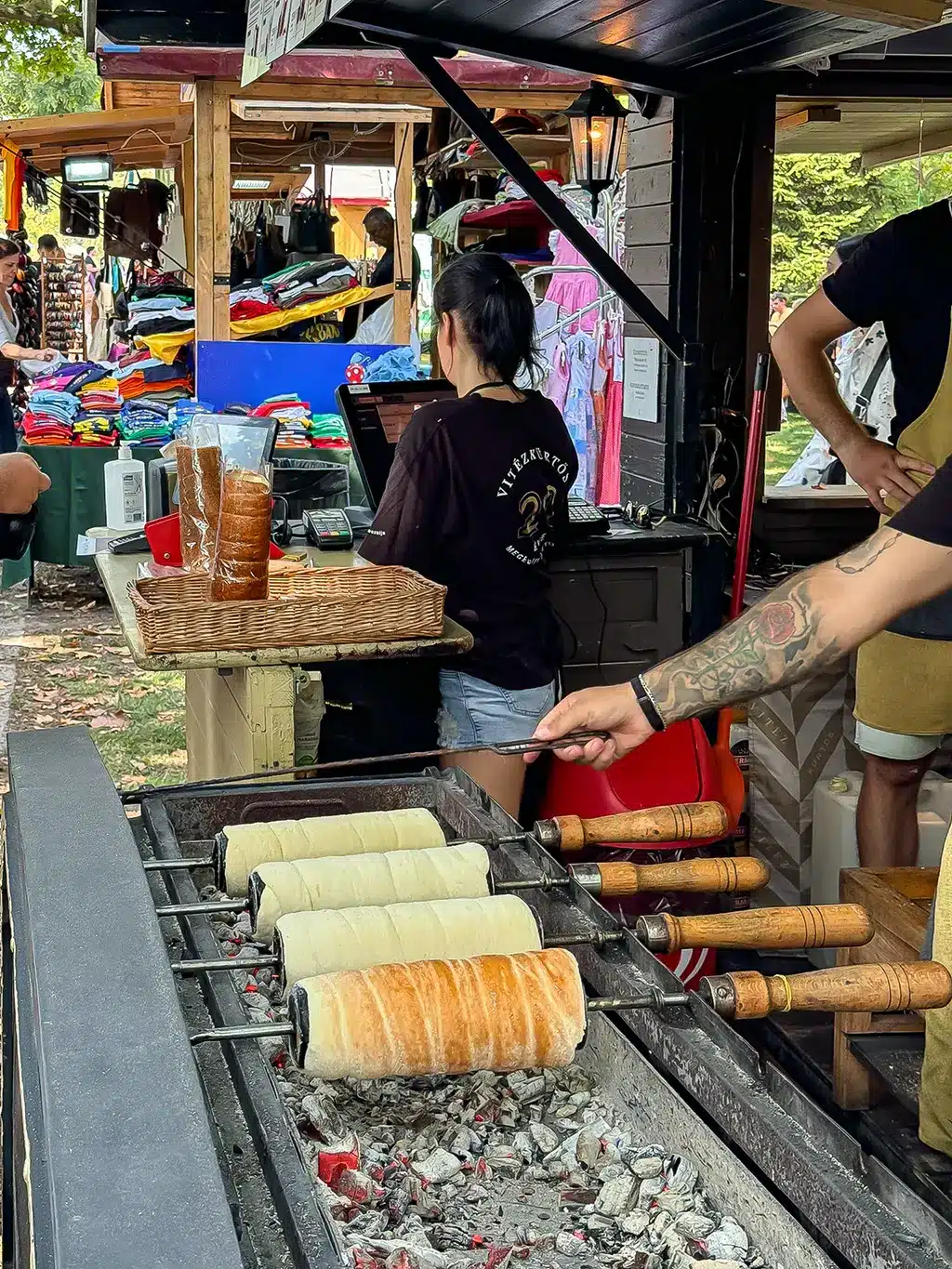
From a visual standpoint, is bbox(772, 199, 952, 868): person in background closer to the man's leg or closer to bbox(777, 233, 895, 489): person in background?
the man's leg

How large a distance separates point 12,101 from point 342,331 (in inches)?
971

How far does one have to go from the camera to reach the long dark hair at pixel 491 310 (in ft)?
12.5

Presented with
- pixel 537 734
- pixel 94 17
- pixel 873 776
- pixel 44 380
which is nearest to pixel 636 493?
pixel 873 776

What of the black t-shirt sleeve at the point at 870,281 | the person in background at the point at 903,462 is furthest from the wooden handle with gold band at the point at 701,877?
the black t-shirt sleeve at the point at 870,281

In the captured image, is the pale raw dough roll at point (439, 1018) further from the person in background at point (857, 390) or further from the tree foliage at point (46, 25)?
the tree foliage at point (46, 25)

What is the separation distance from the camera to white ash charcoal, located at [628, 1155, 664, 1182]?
1.54 meters

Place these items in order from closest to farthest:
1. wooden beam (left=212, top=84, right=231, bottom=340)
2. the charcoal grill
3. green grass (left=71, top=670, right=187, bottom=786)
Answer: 1. the charcoal grill
2. green grass (left=71, top=670, right=187, bottom=786)
3. wooden beam (left=212, top=84, right=231, bottom=340)

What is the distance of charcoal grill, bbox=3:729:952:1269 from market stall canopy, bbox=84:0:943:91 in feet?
8.51

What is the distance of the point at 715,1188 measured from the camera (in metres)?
1.46

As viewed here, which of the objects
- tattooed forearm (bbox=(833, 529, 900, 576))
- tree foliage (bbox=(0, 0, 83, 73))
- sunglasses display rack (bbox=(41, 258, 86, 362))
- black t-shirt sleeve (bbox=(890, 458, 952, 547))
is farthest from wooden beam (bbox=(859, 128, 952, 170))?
sunglasses display rack (bbox=(41, 258, 86, 362))

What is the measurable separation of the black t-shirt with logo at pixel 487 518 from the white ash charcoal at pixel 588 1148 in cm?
224

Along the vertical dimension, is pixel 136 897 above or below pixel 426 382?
below

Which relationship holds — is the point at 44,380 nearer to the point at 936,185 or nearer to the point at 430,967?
the point at 430,967

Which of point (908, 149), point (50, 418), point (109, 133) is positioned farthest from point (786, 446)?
point (50, 418)
